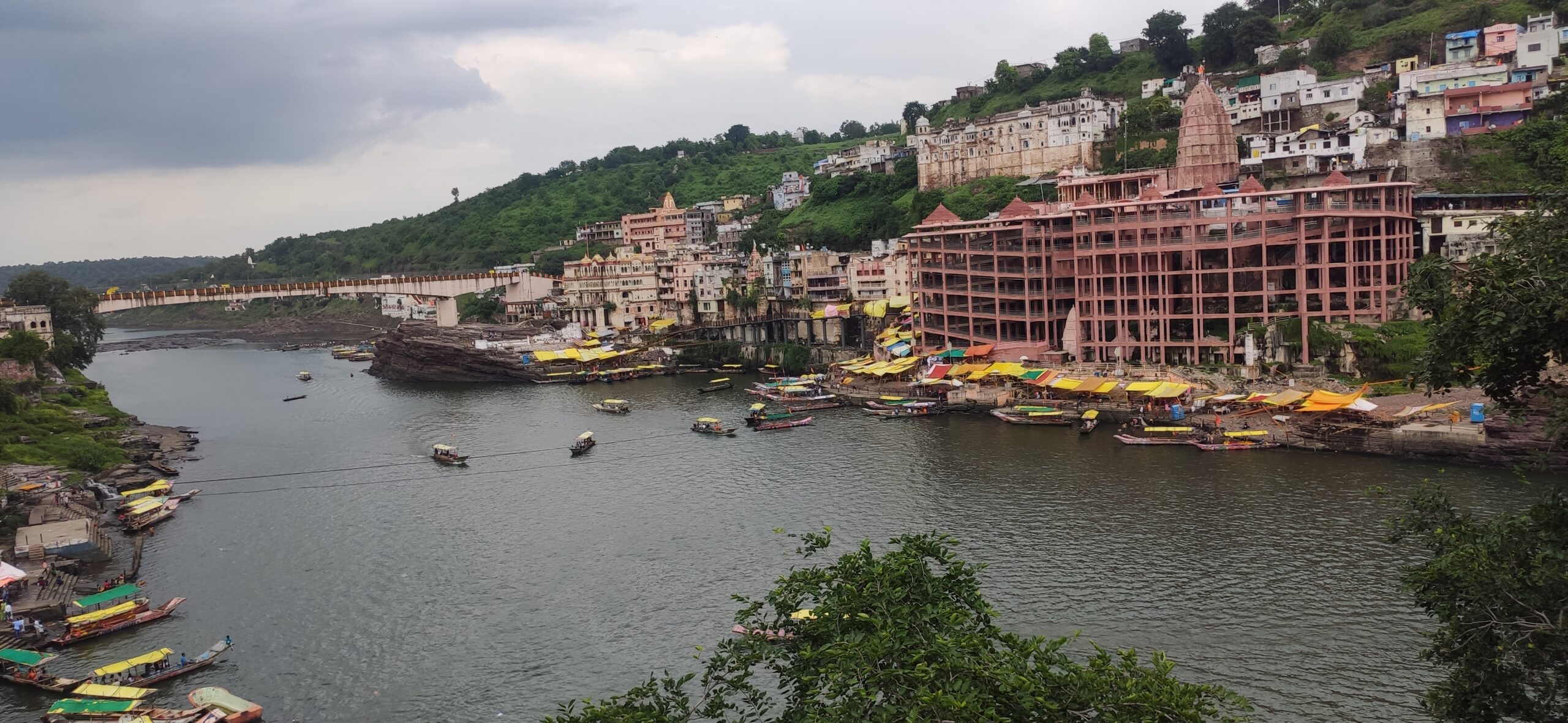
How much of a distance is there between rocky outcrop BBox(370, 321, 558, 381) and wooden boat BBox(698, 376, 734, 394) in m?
11.3

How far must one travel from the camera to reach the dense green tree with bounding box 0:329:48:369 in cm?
4519

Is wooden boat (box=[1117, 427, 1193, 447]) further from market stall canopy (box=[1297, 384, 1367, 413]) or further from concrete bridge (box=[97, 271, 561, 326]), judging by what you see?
concrete bridge (box=[97, 271, 561, 326])

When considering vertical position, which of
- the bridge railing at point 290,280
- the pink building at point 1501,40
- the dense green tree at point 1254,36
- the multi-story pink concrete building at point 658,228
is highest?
the dense green tree at point 1254,36

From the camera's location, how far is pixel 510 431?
4288 cm

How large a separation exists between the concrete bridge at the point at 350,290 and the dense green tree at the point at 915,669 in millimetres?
Result: 60444

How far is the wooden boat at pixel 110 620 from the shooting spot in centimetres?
2180

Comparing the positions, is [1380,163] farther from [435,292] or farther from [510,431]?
[435,292]

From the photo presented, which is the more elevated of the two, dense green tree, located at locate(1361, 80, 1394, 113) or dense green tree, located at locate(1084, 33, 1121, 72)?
dense green tree, located at locate(1084, 33, 1121, 72)

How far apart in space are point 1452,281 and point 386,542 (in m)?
24.8

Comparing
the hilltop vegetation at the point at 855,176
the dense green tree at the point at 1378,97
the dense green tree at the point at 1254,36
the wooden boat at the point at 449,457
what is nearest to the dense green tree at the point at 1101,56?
the hilltop vegetation at the point at 855,176

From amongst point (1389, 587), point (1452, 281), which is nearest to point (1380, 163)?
point (1389, 587)

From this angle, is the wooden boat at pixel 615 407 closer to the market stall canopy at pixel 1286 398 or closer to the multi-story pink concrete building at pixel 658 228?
the market stall canopy at pixel 1286 398

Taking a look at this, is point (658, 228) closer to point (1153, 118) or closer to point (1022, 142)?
point (1022, 142)

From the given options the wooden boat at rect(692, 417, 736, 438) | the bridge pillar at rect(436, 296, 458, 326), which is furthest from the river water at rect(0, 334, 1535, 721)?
the bridge pillar at rect(436, 296, 458, 326)
